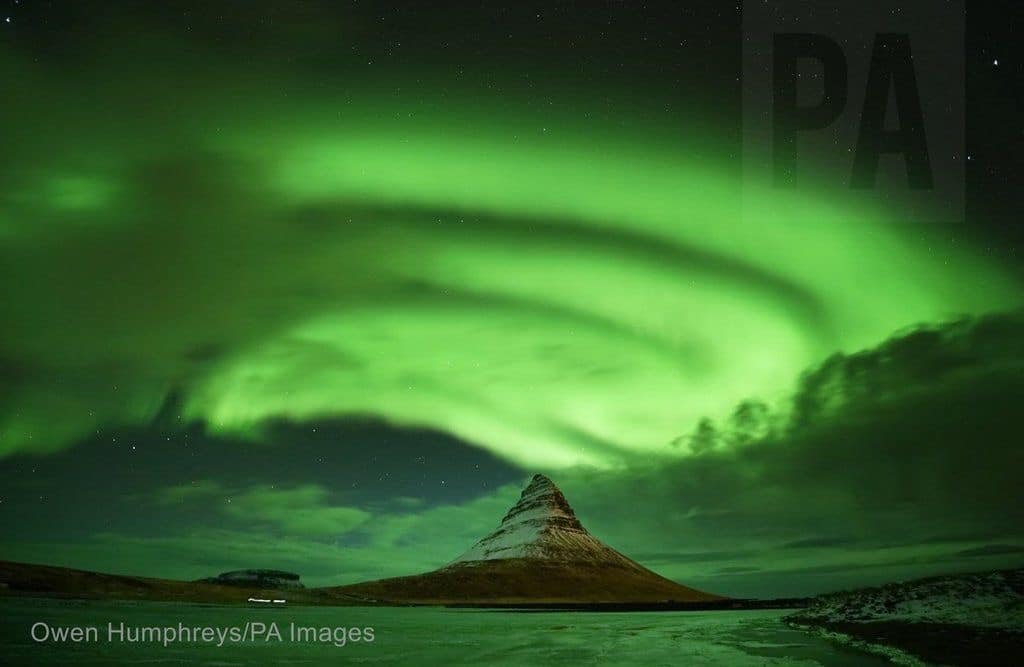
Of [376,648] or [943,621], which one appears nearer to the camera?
[376,648]

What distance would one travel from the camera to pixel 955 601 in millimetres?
55719

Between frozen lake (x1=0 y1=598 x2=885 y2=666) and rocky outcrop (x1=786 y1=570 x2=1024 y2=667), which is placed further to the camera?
rocky outcrop (x1=786 y1=570 x2=1024 y2=667)

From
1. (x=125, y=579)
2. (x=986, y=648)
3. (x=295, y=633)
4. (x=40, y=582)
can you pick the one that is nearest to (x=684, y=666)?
(x=986, y=648)

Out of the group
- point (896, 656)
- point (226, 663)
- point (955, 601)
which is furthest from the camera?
point (955, 601)

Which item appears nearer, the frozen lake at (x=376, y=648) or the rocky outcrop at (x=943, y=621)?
the frozen lake at (x=376, y=648)

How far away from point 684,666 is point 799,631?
31.3 metres

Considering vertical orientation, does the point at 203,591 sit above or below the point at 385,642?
below

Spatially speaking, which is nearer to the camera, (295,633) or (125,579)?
(295,633)

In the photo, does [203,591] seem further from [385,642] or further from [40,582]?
[385,642]

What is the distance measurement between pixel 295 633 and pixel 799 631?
3709cm

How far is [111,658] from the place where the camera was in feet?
101

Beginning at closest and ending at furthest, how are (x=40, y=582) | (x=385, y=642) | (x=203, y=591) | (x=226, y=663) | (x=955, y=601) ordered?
(x=226, y=663)
(x=385, y=642)
(x=955, y=601)
(x=40, y=582)
(x=203, y=591)

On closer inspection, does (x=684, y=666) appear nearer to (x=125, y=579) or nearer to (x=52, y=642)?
(x=52, y=642)

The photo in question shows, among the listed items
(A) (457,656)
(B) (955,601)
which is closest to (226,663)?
(A) (457,656)
